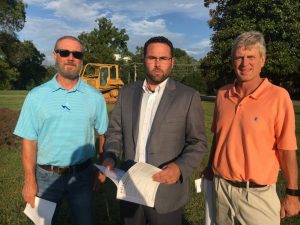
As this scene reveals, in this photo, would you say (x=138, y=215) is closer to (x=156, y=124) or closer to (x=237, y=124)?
(x=156, y=124)

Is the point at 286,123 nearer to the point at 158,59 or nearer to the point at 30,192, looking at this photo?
the point at 158,59

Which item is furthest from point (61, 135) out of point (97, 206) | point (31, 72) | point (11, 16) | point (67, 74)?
point (31, 72)

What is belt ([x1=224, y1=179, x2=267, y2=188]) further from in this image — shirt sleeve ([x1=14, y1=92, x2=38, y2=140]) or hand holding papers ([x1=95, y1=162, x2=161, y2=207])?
shirt sleeve ([x1=14, y1=92, x2=38, y2=140])

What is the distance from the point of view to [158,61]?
306 centimetres

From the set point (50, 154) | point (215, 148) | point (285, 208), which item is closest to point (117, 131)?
point (50, 154)

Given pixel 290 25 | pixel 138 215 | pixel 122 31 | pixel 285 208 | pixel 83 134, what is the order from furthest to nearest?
pixel 122 31, pixel 290 25, pixel 83 134, pixel 138 215, pixel 285 208

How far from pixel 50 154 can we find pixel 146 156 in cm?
94

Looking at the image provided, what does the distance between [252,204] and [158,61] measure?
4.51ft

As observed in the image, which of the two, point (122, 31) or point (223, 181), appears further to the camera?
point (122, 31)

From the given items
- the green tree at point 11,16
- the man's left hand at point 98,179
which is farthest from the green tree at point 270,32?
the green tree at point 11,16

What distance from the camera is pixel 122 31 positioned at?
55.1 metres

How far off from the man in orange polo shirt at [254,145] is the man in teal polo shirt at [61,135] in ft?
4.16

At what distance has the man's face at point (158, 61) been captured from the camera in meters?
3.07

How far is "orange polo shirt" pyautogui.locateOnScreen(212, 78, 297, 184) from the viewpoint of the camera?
2867mm
